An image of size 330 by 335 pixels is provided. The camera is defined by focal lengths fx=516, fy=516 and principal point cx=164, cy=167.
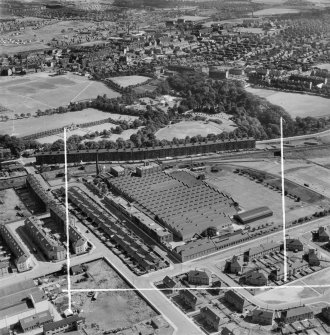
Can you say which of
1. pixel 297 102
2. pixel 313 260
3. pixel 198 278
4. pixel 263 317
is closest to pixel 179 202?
pixel 198 278

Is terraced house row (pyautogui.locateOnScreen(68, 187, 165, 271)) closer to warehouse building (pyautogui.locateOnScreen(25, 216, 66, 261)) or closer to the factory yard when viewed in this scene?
warehouse building (pyautogui.locateOnScreen(25, 216, 66, 261))

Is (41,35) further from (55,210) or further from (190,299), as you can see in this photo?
(190,299)

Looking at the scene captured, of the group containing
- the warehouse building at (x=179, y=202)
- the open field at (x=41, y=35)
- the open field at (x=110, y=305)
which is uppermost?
the open field at (x=41, y=35)

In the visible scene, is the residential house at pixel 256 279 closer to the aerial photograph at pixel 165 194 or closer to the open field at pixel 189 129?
the aerial photograph at pixel 165 194

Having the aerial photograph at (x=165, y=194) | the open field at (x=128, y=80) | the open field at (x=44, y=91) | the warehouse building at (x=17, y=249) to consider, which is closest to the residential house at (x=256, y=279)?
the aerial photograph at (x=165, y=194)

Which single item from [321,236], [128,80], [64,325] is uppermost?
[128,80]

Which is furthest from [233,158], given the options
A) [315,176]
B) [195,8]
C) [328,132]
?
[195,8]

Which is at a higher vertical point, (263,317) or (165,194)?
(165,194)
